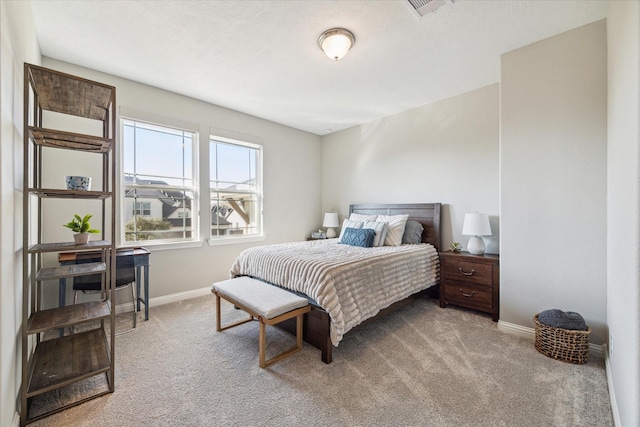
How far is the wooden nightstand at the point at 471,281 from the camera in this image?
9.22 ft

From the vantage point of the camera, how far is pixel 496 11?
6.79 feet

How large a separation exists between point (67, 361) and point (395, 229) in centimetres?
340

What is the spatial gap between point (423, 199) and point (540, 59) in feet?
6.60

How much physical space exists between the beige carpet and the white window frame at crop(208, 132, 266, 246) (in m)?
1.63

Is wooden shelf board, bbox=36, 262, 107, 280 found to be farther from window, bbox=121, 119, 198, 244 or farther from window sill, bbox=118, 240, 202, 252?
window, bbox=121, 119, 198, 244

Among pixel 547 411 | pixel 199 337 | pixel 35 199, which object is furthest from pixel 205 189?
pixel 547 411

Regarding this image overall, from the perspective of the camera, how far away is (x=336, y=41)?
230 cm

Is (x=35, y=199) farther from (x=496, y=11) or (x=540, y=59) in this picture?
(x=540, y=59)

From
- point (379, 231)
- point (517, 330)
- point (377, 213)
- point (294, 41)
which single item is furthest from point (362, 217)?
point (294, 41)

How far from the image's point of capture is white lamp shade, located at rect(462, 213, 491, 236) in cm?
302

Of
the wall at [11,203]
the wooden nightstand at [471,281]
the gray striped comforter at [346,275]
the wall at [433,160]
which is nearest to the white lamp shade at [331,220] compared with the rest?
the wall at [433,160]

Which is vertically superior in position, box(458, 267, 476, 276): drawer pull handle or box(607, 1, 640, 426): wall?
box(607, 1, 640, 426): wall

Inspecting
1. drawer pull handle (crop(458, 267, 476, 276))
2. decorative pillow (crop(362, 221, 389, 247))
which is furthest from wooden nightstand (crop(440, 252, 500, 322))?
decorative pillow (crop(362, 221, 389, 247))

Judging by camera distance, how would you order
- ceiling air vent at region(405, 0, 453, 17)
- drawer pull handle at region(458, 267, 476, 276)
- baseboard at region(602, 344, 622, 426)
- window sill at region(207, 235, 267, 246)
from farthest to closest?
window sill at region(207, 235, 267, 246)
drawer pull handle at region(458, 267, 476, 276)
ceiling air vent at region(405, 0, 453, 17)
baseboard at region(602, 344, 622, 426)
